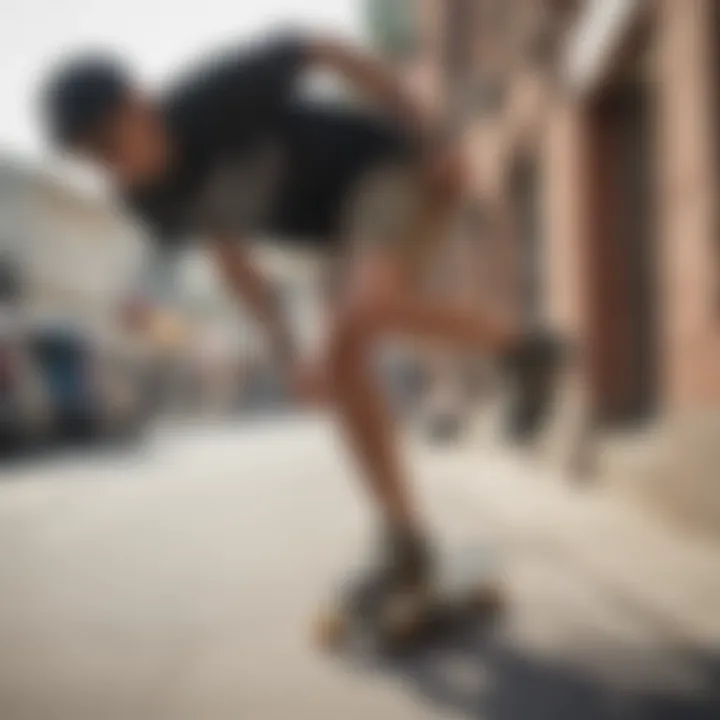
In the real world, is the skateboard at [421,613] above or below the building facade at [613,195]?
below

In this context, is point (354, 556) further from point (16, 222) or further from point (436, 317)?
point (16, 222)

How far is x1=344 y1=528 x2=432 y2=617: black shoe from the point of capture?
70cm

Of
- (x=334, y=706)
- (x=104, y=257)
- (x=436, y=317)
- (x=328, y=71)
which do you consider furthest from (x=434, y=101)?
(x=334, y=706)

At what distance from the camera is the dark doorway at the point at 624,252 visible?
102 cm

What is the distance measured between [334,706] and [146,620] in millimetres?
253

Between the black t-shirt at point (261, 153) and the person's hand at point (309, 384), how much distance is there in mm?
129

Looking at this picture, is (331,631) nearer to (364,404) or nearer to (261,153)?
(364,404)

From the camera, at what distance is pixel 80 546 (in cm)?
89

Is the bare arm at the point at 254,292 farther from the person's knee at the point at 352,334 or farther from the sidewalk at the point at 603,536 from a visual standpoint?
the sidewalk at the point at 603,536

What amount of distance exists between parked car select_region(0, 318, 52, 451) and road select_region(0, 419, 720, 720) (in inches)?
1.6

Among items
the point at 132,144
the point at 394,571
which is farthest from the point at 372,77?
the point at 394,571

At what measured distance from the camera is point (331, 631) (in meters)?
0.67

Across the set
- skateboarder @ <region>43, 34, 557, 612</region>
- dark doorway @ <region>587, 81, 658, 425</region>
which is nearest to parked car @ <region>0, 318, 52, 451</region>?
skateboarder @ <region>43, 34, 557, 612</region>

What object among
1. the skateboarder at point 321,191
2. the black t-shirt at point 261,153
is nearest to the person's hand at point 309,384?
the skateboarder at point 321,191
